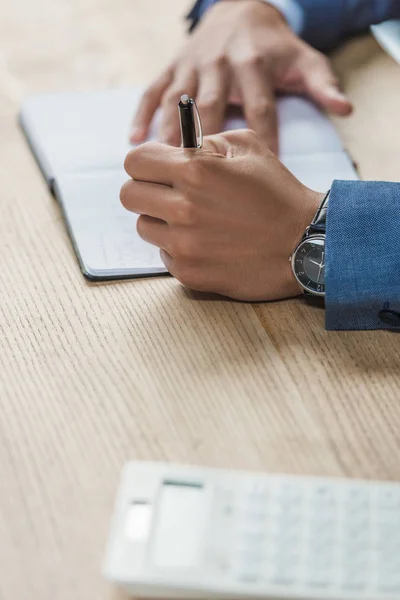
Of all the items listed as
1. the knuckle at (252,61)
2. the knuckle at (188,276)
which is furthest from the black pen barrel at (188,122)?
the knuckle at (252,61)

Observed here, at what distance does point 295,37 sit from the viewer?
3.69 ft

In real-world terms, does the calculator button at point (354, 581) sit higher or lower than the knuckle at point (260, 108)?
lower

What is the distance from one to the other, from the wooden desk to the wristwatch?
3 centimetres

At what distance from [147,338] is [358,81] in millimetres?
598

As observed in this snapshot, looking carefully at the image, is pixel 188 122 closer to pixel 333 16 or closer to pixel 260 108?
pixel 260 108

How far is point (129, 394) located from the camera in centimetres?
67

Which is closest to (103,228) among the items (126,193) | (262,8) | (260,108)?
(126,193)

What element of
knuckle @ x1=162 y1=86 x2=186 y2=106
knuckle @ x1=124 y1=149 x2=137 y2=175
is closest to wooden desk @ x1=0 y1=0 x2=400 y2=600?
knuckle @ x1=124 y1=149 x2=137 y2=175

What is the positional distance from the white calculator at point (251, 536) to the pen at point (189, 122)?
0.34 metres

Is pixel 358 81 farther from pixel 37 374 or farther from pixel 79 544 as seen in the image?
pixel 79 544

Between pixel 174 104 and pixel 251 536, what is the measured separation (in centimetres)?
66

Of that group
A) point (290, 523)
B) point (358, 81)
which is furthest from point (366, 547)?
point (358, 81)

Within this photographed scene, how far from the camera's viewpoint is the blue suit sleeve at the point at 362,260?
0.72m

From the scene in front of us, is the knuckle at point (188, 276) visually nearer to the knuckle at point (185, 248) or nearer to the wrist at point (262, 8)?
the knuckle at point (185, 248)
